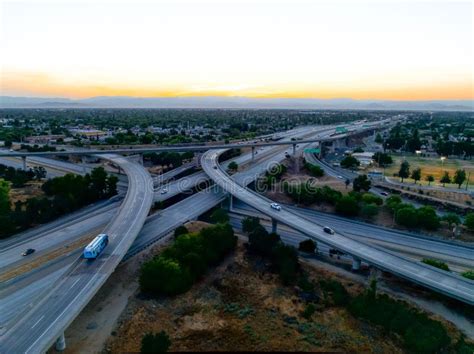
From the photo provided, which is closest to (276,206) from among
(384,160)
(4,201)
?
(4,201)

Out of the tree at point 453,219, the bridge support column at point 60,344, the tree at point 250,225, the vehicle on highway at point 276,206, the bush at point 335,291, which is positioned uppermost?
the vehicle on highway at point 276,206

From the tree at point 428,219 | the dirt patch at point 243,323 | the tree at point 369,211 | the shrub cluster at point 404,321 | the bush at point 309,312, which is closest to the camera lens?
the shrub cluster at point 404,321

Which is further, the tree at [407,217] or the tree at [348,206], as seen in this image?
the tree at [348,206]

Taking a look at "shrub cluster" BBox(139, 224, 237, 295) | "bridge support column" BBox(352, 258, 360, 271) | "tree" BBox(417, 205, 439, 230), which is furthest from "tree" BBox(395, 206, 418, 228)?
"shrub cluster" BBox(139, 224, 237, 295)

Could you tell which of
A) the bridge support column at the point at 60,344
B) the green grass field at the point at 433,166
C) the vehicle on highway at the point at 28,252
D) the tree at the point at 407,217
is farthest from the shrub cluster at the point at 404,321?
the green grass field at the point at 433,166

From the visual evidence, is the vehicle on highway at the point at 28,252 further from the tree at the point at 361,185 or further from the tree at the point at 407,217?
the tree at the point at 361,185

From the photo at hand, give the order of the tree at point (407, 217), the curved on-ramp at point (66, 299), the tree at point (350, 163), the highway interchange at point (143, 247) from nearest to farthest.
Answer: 1. the curved on-ramp at point (66, 299)
2. the highway interchange at point (143, 247)
3. the tree at point (407, 217)
4. the tree at point (350, 163)

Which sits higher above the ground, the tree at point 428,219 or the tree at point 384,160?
the tree at point 384,160

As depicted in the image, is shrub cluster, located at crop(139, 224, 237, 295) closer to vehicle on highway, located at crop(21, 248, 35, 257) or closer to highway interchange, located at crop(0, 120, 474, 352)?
highway interchange, located at crop(0, 120, 474, 352)

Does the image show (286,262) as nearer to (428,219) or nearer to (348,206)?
(348,206)
